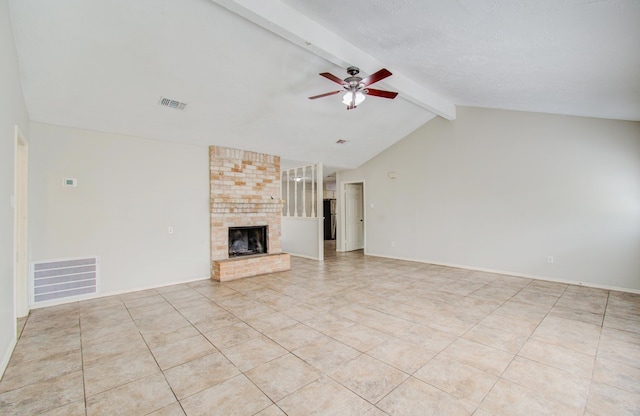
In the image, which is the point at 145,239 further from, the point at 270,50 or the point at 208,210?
the point at 270,50

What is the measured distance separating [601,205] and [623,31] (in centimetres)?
346

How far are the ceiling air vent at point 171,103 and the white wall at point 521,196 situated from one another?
16.3 feet

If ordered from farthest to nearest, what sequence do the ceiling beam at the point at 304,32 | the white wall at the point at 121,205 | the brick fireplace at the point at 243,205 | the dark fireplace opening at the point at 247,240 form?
1. the dark fireplace opening at the point at 247,240
2. the brick fireplace at the point at 243,205
3. the white wall at the point at 121,205
4. the ceiling beam at the point at 304,32

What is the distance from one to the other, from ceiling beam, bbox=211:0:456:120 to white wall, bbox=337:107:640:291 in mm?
2540

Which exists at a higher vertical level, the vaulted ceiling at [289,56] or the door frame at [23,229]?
the vaulted ceiling at [289,56]

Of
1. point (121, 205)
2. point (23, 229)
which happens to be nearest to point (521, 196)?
point (121, 205)

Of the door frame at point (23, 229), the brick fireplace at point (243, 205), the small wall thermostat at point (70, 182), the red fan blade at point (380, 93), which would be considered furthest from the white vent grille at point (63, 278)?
the red fan blade at point (380, 93)

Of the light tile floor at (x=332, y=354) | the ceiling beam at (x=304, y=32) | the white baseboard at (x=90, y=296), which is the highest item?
the ceiling beam at (x=304, y=32)

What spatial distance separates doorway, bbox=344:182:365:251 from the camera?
27.9 ft

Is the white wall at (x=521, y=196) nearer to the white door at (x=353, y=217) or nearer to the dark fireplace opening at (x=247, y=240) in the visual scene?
the white door at (x=353, y=217)

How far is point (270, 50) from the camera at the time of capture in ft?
11.4

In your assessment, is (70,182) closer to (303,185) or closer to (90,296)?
(90,296)

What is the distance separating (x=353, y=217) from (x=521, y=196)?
173 inches

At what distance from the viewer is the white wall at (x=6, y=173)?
223cm
